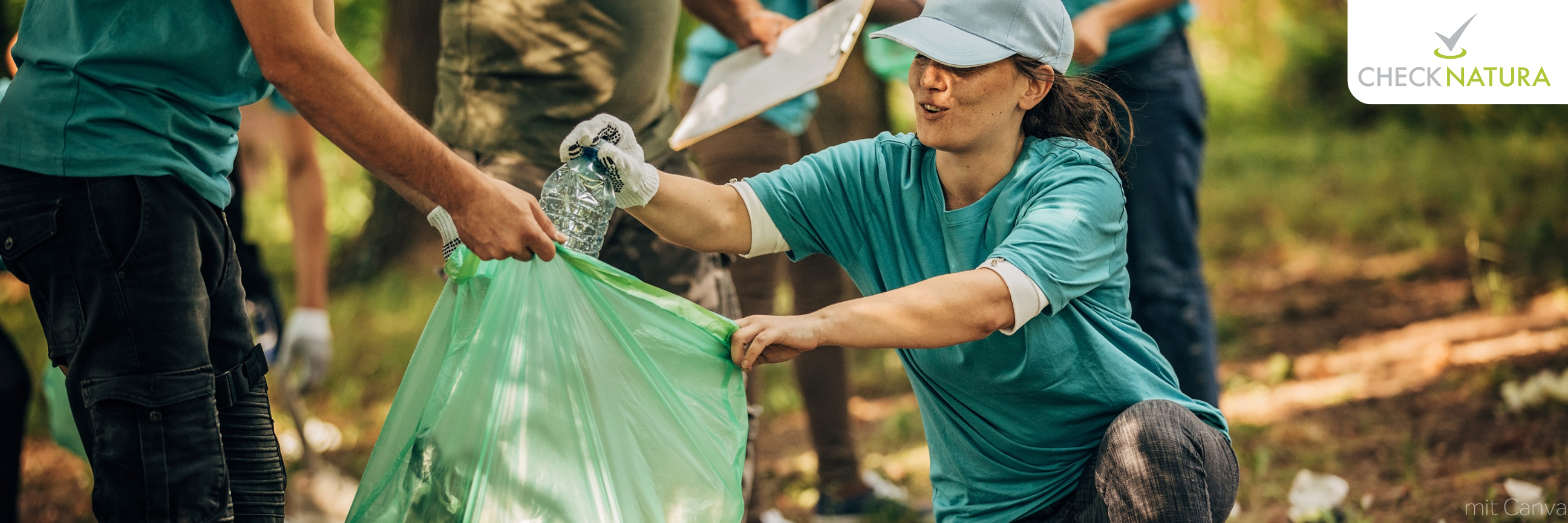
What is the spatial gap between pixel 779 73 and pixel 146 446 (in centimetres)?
134

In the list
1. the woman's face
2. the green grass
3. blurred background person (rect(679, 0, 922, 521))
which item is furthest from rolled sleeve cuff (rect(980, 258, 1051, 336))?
the green grass

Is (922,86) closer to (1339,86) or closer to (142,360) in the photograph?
(142,360)

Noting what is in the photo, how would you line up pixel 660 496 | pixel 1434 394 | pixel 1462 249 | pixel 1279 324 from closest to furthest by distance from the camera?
pixel 660 496, pixel 1434 394, pixel 1279 324, pixel 1462 249

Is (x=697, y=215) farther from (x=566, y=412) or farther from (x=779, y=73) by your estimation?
(x=779, y=73)

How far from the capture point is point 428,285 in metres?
6.29

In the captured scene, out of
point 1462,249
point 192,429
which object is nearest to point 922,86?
point 192,429

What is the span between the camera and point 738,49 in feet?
9.20

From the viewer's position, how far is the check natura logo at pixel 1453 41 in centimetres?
400

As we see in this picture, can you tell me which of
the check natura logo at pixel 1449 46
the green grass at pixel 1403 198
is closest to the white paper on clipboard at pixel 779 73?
the check natura logo at pixel 1449 46

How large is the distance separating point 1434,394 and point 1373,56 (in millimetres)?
1155

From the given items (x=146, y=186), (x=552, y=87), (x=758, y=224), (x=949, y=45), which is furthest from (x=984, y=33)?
(x=146, y=186)

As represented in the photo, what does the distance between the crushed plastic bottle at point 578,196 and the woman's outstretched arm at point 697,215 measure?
6 centimetres

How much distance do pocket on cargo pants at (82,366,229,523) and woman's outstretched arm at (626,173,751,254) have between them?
0.69 meters

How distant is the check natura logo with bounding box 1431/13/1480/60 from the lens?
13.1 feet
